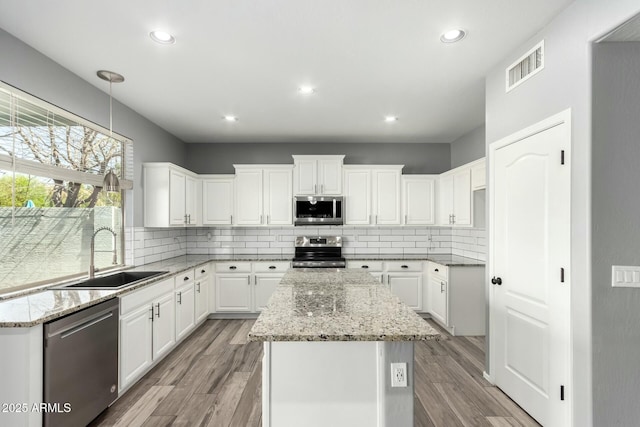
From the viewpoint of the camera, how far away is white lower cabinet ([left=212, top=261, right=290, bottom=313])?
4.60m

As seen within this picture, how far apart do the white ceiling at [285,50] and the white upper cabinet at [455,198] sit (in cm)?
85

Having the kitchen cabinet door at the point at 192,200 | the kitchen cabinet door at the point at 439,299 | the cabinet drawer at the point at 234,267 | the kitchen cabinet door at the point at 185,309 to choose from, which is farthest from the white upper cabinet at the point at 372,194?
the kitchen cabinet door at the point at 185,309

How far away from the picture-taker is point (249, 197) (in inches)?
191

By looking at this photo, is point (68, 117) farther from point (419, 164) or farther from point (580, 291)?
point (419, 164)

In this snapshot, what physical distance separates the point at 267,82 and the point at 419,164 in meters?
3.17

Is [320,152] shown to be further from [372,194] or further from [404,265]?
[404,265]

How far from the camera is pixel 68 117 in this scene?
2.77m

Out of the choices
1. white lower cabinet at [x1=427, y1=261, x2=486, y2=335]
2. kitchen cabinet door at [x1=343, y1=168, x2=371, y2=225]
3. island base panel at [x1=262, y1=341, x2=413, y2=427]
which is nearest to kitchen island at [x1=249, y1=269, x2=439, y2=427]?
island base panel at [x1=262, y1=341, x2=413, y2=427]

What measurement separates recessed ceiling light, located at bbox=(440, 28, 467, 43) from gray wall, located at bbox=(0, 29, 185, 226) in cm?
278

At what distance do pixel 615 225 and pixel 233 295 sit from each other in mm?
4189

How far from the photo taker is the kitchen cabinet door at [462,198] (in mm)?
4059

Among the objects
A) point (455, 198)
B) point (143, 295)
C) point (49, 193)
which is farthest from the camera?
point (455, 198)

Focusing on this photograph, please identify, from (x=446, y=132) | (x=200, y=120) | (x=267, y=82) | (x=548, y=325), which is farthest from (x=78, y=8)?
(x=446, y=132)

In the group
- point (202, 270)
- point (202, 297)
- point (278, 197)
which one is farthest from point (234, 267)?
point (278, 197)
